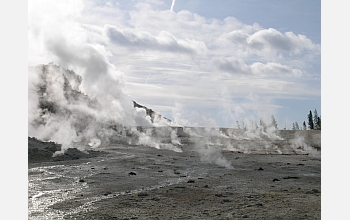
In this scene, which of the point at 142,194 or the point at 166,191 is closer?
the point at 142,194

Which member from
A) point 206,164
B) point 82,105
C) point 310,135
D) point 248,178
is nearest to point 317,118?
point 310,135

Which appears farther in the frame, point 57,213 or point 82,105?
point 82,105

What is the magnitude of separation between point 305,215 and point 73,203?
14.2 m

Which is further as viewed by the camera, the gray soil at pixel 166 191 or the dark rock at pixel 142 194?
the dark rock at pixel 142 194

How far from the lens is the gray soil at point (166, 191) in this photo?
21.0 meters

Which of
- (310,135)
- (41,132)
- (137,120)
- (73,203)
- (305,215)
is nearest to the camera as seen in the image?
(305,215)

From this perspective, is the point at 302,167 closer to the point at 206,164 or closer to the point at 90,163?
the point at 206,164

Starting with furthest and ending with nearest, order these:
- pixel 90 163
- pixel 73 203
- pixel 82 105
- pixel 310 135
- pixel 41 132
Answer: pixel 82 105
pixel 310 135
pixel 41 132
pixel 90 163
pixel 73 203

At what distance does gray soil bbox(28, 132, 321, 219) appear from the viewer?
2095 cm

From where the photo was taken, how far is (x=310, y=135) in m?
99.6

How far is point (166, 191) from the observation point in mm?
27234

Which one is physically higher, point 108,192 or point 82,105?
point 82,105

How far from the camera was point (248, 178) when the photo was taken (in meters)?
34.5

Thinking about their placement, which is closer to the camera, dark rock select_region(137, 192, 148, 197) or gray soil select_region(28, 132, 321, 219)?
gray soil select_region(28, 132, 321, 219)
